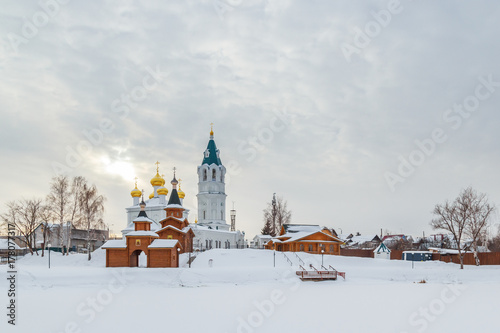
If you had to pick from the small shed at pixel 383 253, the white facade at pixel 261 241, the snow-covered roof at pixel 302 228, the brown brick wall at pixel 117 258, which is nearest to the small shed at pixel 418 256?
the small shed at pixel 383 253

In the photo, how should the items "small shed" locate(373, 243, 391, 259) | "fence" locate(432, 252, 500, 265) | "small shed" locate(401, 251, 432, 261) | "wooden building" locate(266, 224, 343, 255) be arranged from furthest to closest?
"small shed" locate(373, 243, 391, 259) → "wooden building" locate(266, 224, 343, 255) → "small shed" locate(401, 251, 432, 261) → "fence" locate(432, 252, 500, 265)

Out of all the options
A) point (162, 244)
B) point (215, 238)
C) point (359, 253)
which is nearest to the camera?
point (162, 244)

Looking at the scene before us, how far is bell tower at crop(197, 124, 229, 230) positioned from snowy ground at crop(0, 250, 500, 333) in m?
40.7

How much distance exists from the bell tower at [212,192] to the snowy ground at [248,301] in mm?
40730

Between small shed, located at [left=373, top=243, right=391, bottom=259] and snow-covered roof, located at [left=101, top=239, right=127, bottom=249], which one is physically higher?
snow-covered roof, located at [left=101, top=239, right=127, bottom=249]

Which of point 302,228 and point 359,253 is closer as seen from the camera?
point 302,228

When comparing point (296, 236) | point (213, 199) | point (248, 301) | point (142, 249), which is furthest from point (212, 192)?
point (248, 301)

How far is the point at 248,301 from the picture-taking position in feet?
84.2

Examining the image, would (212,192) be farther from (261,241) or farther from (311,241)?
(311,241)

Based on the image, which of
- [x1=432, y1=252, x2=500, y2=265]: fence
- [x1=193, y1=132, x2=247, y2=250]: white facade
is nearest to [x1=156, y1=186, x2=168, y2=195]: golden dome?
[x1=193, y1=132, x2=247, y2=250]: white facade

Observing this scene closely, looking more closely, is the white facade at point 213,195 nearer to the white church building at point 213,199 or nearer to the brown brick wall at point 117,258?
the white church building at point 213,199

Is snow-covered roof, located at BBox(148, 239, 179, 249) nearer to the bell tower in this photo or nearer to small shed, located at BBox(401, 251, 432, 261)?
small shed, located at BBox(401, 251, 432, 261)

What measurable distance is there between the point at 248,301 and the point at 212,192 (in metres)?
61.0

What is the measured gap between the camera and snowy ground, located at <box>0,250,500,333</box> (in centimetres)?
1944
